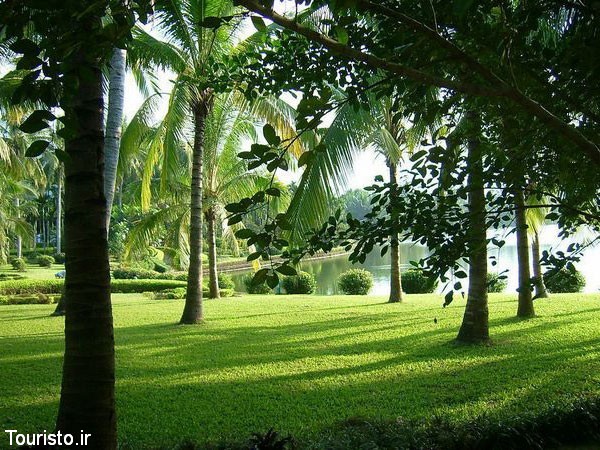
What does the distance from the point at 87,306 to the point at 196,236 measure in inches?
331

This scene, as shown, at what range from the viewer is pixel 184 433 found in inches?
179

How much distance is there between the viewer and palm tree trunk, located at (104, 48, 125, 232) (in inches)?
315

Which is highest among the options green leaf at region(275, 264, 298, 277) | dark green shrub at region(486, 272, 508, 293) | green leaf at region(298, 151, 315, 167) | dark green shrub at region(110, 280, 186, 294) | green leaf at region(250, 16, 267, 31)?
green leaf at region(250, 16, 267, 31)

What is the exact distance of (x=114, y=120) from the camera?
8.16 meters

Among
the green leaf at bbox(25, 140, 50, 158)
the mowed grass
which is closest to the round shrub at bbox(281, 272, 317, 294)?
the mowed grass

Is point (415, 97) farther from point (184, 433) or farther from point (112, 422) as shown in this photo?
point (184, 433)

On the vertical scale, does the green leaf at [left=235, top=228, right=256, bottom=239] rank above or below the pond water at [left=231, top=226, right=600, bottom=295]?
above

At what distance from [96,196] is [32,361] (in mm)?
5654

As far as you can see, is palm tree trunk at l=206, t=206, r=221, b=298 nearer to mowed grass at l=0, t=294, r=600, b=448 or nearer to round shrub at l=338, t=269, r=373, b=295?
mowed grass at l=0, t=294, r=600, b=448

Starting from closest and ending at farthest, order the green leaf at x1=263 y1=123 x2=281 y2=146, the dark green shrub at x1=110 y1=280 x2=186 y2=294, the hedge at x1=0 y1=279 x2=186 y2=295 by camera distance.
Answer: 1. the green leaf at x1=263 y1=123 x2=281 y2=146
2. the hedge at x1=0 y1=279 x2=186 y2=295
3. the dark green shrub at x1=110 y1=280 x2=186 y2=294

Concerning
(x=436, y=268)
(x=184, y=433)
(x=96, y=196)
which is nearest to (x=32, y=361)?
(x=184, y=433)

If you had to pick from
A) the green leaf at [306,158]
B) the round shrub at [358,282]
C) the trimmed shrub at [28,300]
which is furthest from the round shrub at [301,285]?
the green leaf at [306,158]

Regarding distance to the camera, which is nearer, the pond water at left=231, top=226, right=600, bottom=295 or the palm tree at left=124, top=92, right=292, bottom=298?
the palm tree at left=124, top=92, right=292, bottom=298

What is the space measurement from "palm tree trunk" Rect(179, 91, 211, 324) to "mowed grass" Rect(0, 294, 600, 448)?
504 millimetres
